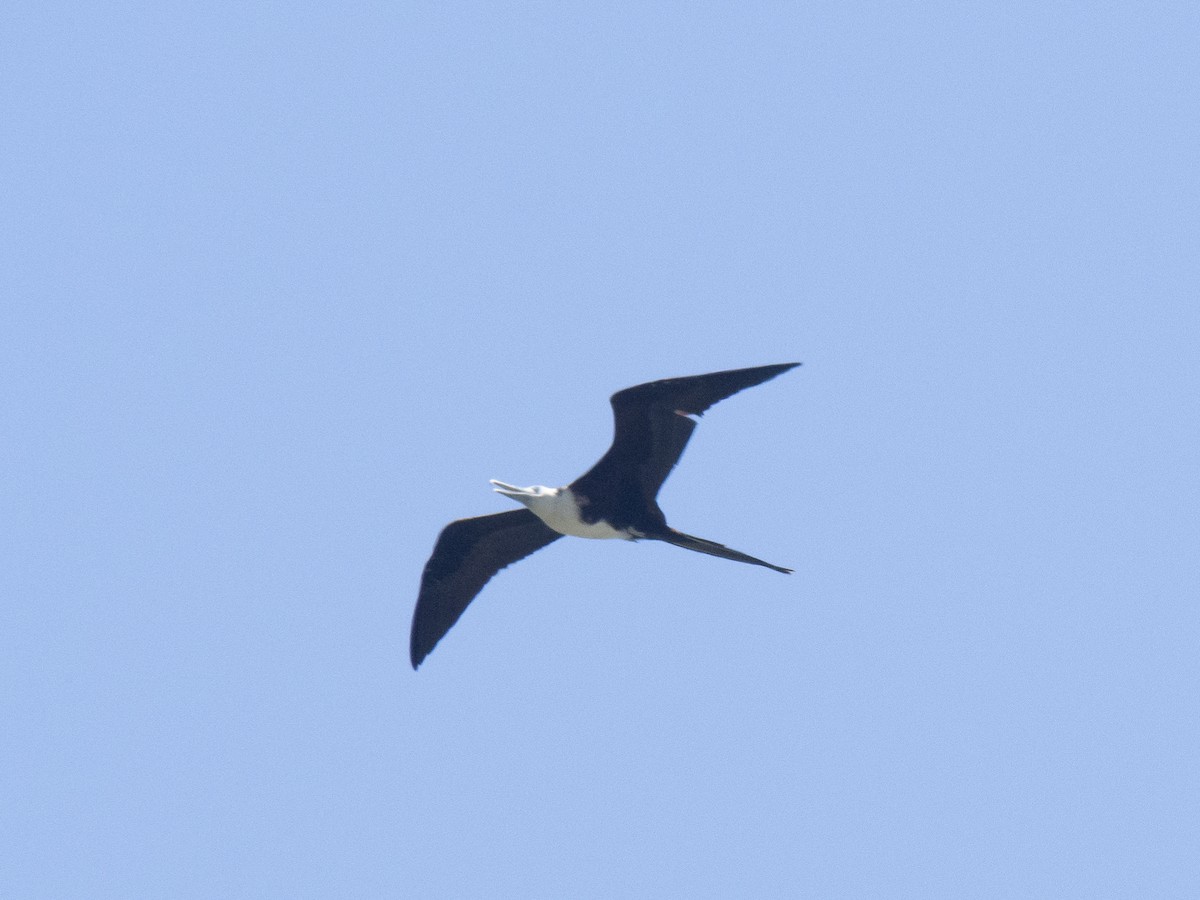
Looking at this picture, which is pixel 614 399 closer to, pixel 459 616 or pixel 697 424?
pixel 697 424

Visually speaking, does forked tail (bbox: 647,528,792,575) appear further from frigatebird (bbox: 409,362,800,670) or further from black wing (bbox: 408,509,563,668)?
black wing (bbox: 408,509,563,668)

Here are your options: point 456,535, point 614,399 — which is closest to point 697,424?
point 614,399

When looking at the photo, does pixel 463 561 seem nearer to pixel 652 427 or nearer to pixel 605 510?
pixel 605 510

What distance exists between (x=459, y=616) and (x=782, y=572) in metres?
2.76

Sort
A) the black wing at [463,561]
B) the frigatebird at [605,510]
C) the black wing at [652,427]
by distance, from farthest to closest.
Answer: the black wing at [463,561], the frigatebird at [605,510], the black wing at [652,427]

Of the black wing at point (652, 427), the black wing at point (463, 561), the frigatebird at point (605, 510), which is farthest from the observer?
the black wing at point (463, 561)

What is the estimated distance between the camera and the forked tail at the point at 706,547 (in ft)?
30.4

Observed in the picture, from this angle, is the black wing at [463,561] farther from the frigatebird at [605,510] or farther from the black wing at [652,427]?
the black wing at [652,427]

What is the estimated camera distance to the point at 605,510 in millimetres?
9867

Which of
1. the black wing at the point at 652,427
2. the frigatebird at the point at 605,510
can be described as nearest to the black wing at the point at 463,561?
the frigatebird at the point at 605,510

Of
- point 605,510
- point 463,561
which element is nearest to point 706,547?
point 605,510

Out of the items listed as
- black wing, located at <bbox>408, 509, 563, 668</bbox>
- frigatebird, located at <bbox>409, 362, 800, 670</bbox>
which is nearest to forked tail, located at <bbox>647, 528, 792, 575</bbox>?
frigatebird, located at <bbox>409, 362, 800, 670</bbox>

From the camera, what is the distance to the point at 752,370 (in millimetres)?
8992

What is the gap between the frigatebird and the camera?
935 cm
